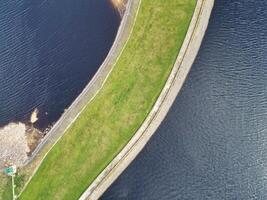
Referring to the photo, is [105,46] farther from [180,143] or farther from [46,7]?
[180,143]

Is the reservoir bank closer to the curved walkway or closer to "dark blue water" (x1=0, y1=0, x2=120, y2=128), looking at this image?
"dark blue water" (x1=0, y1=0, x2=120, y2=128)

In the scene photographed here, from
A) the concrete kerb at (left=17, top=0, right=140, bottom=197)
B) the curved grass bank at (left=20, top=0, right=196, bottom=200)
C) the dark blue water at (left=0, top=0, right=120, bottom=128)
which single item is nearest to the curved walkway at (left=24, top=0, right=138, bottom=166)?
the concrete kerb at (left=17, top=0, right=140, bottom=197)

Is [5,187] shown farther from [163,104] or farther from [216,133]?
[216,133]

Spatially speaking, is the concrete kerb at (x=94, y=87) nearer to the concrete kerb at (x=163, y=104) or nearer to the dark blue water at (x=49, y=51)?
the dark blue water at (x=49, y=51)

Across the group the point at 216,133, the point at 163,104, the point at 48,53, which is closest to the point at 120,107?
the point at 163,104

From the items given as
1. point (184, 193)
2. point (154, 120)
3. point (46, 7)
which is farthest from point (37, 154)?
point (46, 7)

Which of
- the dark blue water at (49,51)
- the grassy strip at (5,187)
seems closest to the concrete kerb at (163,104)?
the grassy strip at (5,187)

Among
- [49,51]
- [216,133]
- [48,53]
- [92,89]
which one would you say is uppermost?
[49,51]
